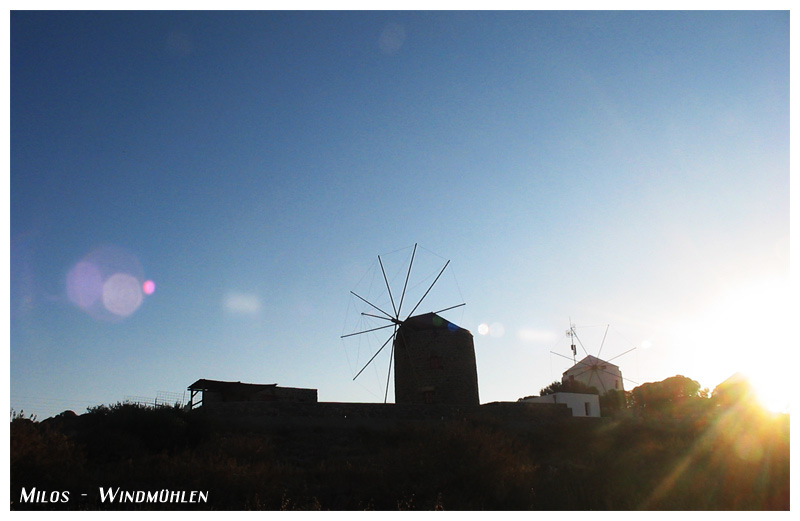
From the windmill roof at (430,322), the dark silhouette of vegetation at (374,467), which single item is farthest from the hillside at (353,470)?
the windmill roof at (430,322)

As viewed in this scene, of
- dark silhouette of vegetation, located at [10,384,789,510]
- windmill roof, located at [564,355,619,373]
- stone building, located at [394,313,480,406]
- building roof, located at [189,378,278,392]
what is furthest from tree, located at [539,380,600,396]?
building roof, located at [189,378,278,392]

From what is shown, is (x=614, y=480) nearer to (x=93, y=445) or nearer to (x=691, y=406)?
(x=93, y=445)

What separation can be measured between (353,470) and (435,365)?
12.3 m

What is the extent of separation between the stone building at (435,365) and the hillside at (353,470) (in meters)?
6.01

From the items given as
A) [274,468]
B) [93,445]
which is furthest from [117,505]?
[93,445]

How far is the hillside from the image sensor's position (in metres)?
8.48

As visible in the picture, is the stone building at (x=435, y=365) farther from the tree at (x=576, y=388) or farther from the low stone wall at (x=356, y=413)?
the tree at (x=576, y=388)

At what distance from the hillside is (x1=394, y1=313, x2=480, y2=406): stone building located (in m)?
6.01

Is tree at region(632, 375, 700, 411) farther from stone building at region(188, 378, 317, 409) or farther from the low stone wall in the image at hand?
stone building at region(188, 378, 317, 409)

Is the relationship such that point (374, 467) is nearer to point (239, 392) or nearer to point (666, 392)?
point (239, 392)

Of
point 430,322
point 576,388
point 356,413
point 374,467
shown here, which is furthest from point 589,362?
point 374,467

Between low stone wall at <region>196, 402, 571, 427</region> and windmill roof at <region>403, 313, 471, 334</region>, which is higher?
windmill roof at <region>403, 313, 471, 334</region>

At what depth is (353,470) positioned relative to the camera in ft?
34.9

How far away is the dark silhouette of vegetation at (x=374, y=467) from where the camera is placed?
8.65 meters
